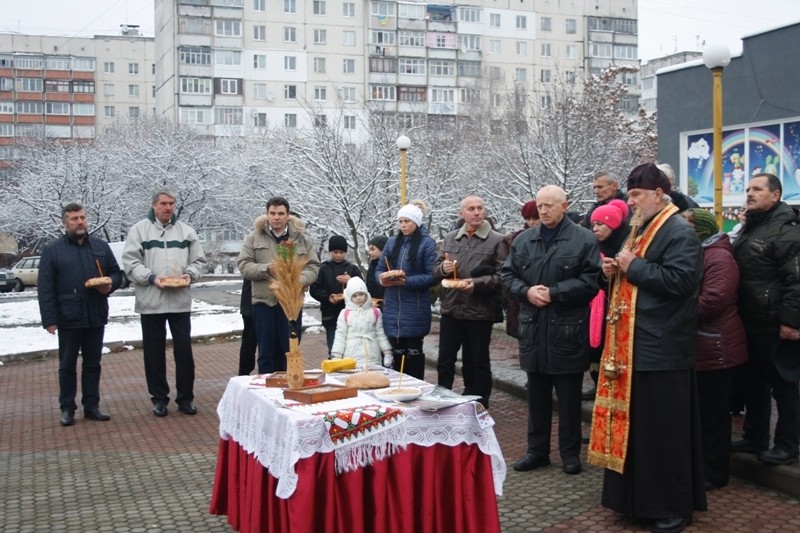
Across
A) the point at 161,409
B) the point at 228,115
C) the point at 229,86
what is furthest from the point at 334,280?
the point at 229,86

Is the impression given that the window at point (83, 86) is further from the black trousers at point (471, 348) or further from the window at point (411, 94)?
the black trousers at point (471, 348)

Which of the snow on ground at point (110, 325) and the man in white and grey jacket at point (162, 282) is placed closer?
the man in white and grey jacket at point (162, 282)

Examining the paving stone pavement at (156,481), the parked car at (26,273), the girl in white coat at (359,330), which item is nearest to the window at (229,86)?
the parked car at (26,273)

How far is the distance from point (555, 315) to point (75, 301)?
16.7ft

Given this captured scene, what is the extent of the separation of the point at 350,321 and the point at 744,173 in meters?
9.78

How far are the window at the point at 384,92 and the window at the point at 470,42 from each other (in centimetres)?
816

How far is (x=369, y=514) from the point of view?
4660 mm

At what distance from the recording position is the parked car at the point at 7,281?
132 ft

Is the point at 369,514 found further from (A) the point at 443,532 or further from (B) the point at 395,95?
(B) the point at 395,95

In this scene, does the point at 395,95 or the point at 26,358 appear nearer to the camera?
the point at 26,358

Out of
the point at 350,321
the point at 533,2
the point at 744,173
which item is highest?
the point at 533,2

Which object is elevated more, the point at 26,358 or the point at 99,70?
the point at 99,70

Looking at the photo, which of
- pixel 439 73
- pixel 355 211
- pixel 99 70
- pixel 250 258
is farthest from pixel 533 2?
pixel 250 258

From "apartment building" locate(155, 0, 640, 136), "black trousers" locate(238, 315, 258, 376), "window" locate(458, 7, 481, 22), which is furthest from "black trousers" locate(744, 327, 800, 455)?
"window" locate(458, 7, 481, 22)
